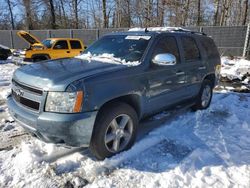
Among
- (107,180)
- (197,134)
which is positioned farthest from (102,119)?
(197,134)

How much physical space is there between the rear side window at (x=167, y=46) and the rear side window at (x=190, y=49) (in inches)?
12.4

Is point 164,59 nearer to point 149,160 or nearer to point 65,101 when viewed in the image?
point 149,160

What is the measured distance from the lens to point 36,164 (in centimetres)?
341

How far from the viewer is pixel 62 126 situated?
300 cm

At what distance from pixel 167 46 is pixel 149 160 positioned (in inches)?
80.3

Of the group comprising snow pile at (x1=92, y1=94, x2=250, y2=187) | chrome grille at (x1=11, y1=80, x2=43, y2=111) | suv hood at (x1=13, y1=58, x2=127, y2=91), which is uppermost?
suv hood at (x1=13, y1=58, x2=127, y2=91)

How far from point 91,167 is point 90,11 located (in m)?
36.5

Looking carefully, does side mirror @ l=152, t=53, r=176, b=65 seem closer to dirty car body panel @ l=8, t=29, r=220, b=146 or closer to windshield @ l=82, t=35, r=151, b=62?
dirty car body panel @ l=8, t=29, r=220, b=146

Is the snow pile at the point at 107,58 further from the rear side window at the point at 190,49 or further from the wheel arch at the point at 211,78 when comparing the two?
the wheel arch at the point at 211,78

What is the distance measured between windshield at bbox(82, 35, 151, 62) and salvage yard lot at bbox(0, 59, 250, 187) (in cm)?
141

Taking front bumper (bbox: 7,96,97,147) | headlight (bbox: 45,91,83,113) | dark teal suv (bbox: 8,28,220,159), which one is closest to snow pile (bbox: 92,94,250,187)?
dark teal suv (bbox: 8,28,220,159)

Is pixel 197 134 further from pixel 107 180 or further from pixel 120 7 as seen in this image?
pixel 120 7

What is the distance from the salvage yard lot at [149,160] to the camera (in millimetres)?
3158

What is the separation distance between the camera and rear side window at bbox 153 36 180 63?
4281 millimetres
